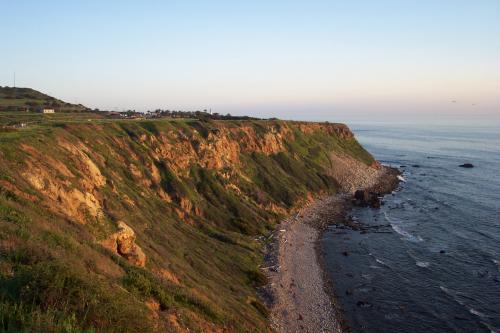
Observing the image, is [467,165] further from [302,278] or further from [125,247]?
[125,247]

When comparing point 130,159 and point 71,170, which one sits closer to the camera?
point 71,170

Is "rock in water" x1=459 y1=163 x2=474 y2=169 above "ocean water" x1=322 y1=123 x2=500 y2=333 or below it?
above

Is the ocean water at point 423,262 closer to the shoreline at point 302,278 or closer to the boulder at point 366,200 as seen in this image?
the shoreline at point 302,278

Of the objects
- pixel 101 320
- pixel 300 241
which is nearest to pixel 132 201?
pixel 300 241

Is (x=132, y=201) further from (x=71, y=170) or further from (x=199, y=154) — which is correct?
(x=199, y=154)

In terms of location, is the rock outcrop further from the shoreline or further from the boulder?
the boulder

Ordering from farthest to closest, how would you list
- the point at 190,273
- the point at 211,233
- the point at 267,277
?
1. the point at 211,233
2. the point at 267,277
3. the point at 190,273

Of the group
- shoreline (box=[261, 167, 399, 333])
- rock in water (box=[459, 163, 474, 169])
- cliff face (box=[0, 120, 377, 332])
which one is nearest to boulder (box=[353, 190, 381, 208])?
shoreline (box=[261, 167, 399, 333])
